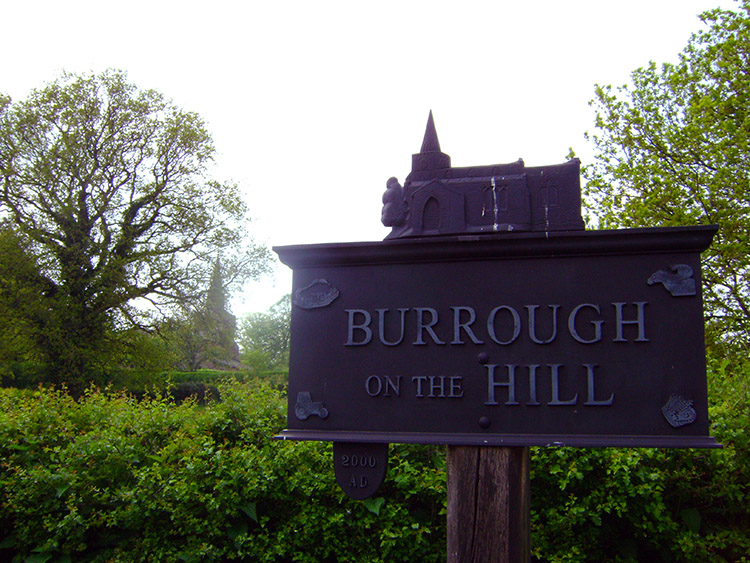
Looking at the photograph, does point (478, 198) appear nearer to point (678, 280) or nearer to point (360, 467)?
point (678, 280)

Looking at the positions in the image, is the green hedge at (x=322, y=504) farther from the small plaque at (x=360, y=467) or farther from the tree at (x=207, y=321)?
the tree at (x=207, y=321)

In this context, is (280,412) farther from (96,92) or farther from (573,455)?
(96,92)

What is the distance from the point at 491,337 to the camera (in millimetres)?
2594

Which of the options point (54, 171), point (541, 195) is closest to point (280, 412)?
point (541, 195)

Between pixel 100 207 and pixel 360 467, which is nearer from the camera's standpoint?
pixel 360 467

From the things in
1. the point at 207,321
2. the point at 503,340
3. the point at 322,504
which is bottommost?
the point at 322,504

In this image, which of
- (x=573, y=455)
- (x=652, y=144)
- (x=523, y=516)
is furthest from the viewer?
(x=652, y=144)

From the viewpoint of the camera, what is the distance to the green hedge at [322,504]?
4324 millimetres

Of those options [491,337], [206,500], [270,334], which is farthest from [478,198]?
[270,334]

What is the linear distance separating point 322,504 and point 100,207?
24650mm

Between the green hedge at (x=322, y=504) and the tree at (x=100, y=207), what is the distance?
21646mm

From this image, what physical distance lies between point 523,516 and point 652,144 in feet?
56.8

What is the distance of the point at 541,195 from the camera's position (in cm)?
262

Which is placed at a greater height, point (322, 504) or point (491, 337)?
point (491, 337)
